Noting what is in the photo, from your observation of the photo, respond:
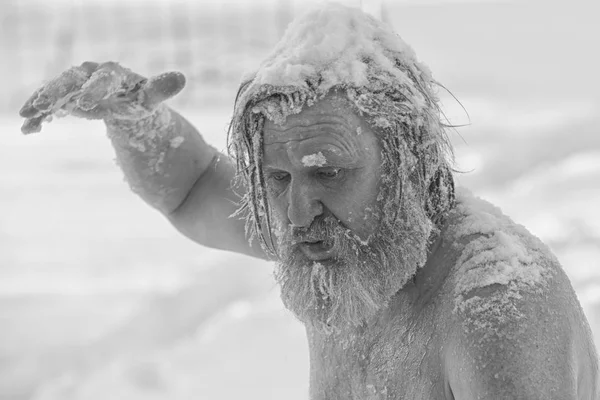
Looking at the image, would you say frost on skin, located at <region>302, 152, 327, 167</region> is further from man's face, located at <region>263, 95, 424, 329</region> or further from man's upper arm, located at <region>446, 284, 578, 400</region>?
man's upper arm, located at <region>446, 284, 578, 400</region>

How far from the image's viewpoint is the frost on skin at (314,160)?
125 cm

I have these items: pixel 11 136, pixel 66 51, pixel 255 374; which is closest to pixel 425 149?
pixel 255 374

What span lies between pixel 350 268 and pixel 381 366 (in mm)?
217

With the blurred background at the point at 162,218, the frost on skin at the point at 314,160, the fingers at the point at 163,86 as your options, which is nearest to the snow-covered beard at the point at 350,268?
the frost on skin at the point at 314,160

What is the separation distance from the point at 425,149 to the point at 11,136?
28.5 feet

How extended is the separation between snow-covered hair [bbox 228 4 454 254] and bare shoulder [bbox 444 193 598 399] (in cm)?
13

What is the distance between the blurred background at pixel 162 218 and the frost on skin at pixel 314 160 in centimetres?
107

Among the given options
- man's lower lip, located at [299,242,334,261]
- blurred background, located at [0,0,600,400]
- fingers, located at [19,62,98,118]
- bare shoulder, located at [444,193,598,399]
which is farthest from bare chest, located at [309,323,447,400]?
blurred background, located at [0,0,600,400]

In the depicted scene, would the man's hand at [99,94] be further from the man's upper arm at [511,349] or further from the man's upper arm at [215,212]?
the man's upper arm at [511,349]

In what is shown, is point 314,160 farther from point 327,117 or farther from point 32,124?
point 32,124

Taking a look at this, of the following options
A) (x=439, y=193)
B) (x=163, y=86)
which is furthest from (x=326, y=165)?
(x=163, y=86)

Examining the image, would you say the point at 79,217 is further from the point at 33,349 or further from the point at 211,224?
the point at 211,224

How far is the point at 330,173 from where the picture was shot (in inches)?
50.3

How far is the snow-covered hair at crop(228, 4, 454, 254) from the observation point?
50.1 inches
